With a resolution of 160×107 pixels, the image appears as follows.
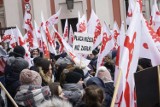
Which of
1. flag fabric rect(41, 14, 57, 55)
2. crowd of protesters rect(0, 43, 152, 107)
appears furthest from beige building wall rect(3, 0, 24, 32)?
crowd of protesters rect(0, 43, 152, 107)

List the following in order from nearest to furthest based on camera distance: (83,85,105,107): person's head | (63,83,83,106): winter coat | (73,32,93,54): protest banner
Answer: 1. (83,85,105,107): person's head
2. (63,83,83,106): winter coat
3. (73,32,93,54): protest banner

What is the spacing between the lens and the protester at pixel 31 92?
176 inches

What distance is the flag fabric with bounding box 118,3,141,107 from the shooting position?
4113mm

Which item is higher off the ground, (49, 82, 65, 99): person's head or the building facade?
the building facade

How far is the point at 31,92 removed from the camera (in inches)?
178

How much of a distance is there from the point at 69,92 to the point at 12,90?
1.15 metres

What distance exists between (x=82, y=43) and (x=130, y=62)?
3750mm

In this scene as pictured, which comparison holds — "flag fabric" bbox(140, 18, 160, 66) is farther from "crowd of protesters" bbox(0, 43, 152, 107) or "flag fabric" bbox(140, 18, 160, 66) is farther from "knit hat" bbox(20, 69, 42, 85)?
"knit hat" bbox(20, 69, 42, 85)

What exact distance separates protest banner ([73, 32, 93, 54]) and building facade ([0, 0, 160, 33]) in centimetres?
1674

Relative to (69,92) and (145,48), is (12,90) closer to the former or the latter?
(69,92)

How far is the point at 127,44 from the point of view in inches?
171

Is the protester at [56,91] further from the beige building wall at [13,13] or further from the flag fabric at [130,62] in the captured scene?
the beige building wall at [13,13]

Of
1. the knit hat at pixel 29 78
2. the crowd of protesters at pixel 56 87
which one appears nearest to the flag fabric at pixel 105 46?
the crowd of protesters at pixel 56 87

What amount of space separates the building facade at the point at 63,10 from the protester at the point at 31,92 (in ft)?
66.0
